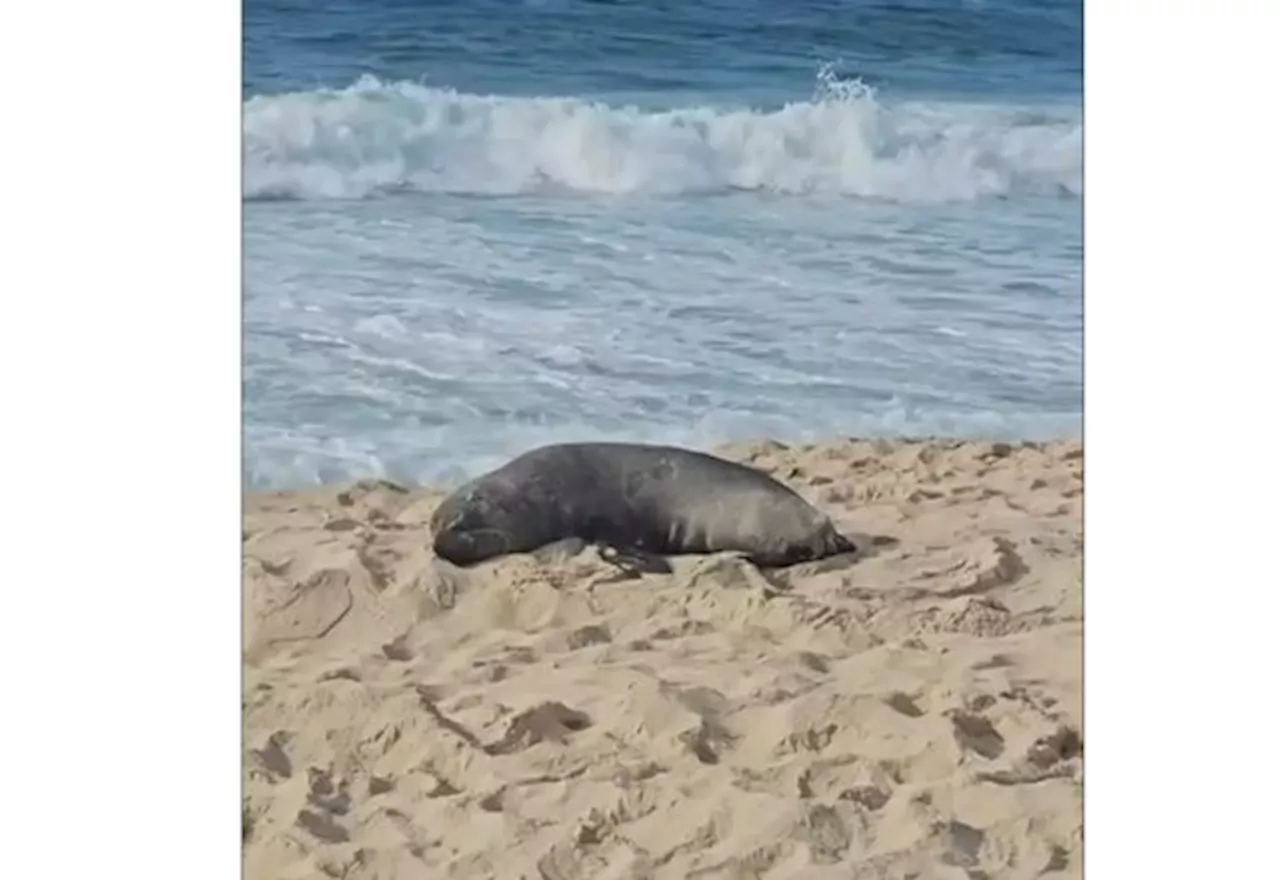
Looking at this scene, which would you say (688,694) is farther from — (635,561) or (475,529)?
(475,529)

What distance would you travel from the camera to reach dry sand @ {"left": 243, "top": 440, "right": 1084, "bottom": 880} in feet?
6.45

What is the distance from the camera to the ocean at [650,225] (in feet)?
6.85

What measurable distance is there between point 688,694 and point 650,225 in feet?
1.90

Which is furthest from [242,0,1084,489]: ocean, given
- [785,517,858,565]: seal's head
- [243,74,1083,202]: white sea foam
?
[785,517,858,565]: seal's head

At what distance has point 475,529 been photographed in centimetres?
208

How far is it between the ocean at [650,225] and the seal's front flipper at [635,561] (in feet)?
0.46

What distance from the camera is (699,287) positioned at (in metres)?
2.14

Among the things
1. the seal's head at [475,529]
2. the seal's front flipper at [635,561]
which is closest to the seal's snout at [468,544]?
the seal's head at [475,529]

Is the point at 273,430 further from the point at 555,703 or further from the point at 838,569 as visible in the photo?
the point at 838,569

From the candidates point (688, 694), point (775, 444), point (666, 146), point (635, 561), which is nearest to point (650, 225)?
point (666, 146)

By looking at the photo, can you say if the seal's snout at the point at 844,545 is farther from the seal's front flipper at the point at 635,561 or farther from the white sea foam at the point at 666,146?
the white sea foam at the point at 666,146

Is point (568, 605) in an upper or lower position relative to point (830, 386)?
lower
